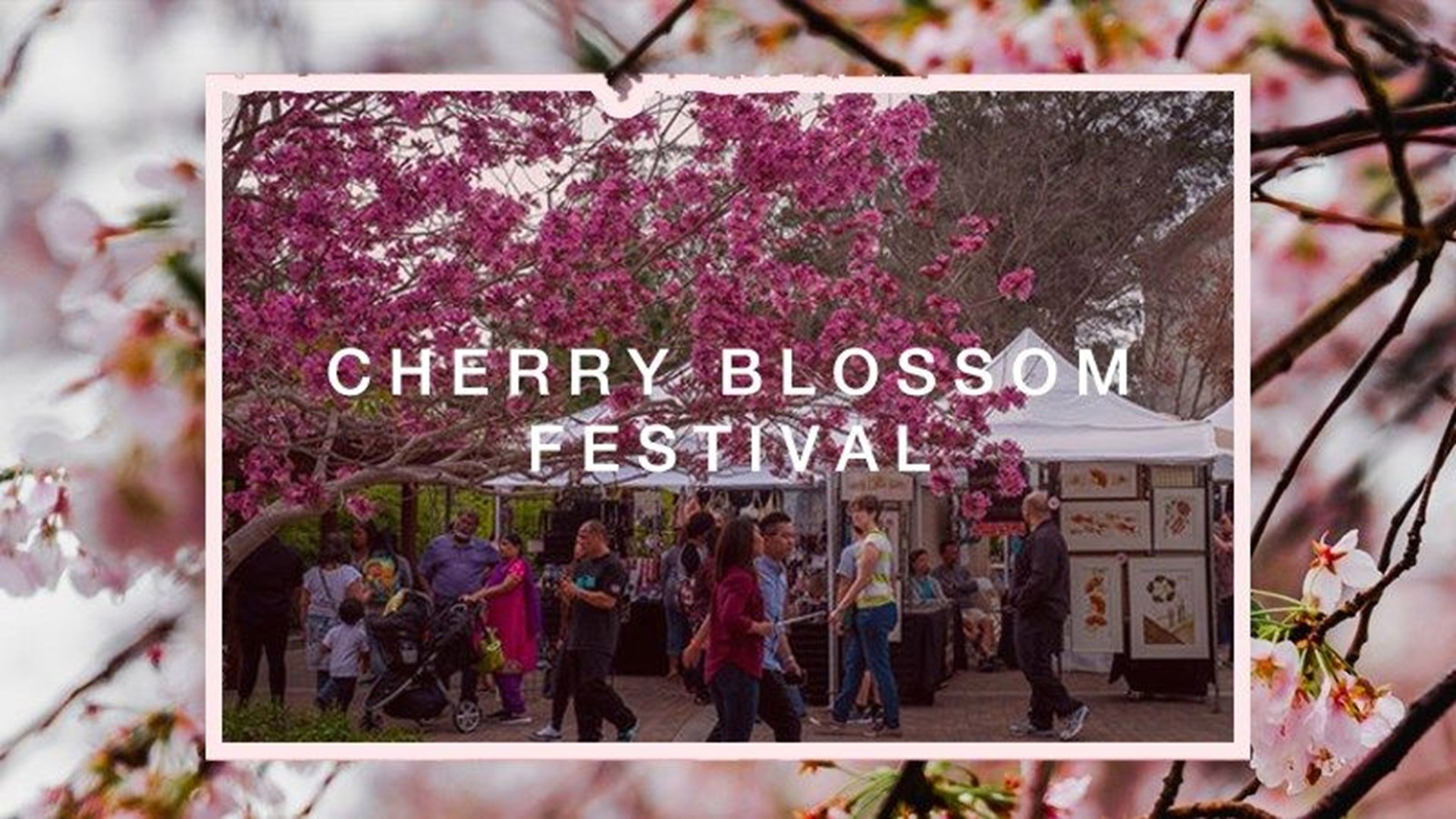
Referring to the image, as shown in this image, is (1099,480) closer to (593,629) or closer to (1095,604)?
(1095,604)

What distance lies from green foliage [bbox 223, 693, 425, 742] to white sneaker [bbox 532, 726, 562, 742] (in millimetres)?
204

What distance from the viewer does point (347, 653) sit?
262 centimetres

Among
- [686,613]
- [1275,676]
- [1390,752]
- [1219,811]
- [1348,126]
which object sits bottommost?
[1219,811]

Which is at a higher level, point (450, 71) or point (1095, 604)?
point (450, 71)

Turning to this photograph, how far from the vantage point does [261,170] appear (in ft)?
8.64

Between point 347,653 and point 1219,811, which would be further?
point 1219,811

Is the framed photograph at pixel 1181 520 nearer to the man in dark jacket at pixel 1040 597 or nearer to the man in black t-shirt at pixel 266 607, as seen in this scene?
the man in dark jacket at pixel 1040 597

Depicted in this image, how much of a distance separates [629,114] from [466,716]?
1.00 meters

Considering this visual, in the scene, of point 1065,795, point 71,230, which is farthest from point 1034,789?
point 71,230

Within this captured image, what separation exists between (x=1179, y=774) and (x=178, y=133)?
6.38 ft

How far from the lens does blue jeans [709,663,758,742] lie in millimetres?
2648

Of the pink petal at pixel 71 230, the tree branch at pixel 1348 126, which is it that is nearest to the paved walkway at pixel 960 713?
the pink petal at pixel 71 230

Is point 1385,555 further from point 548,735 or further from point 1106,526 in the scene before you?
point 548,735

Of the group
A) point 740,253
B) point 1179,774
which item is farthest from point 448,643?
point 1179,774
